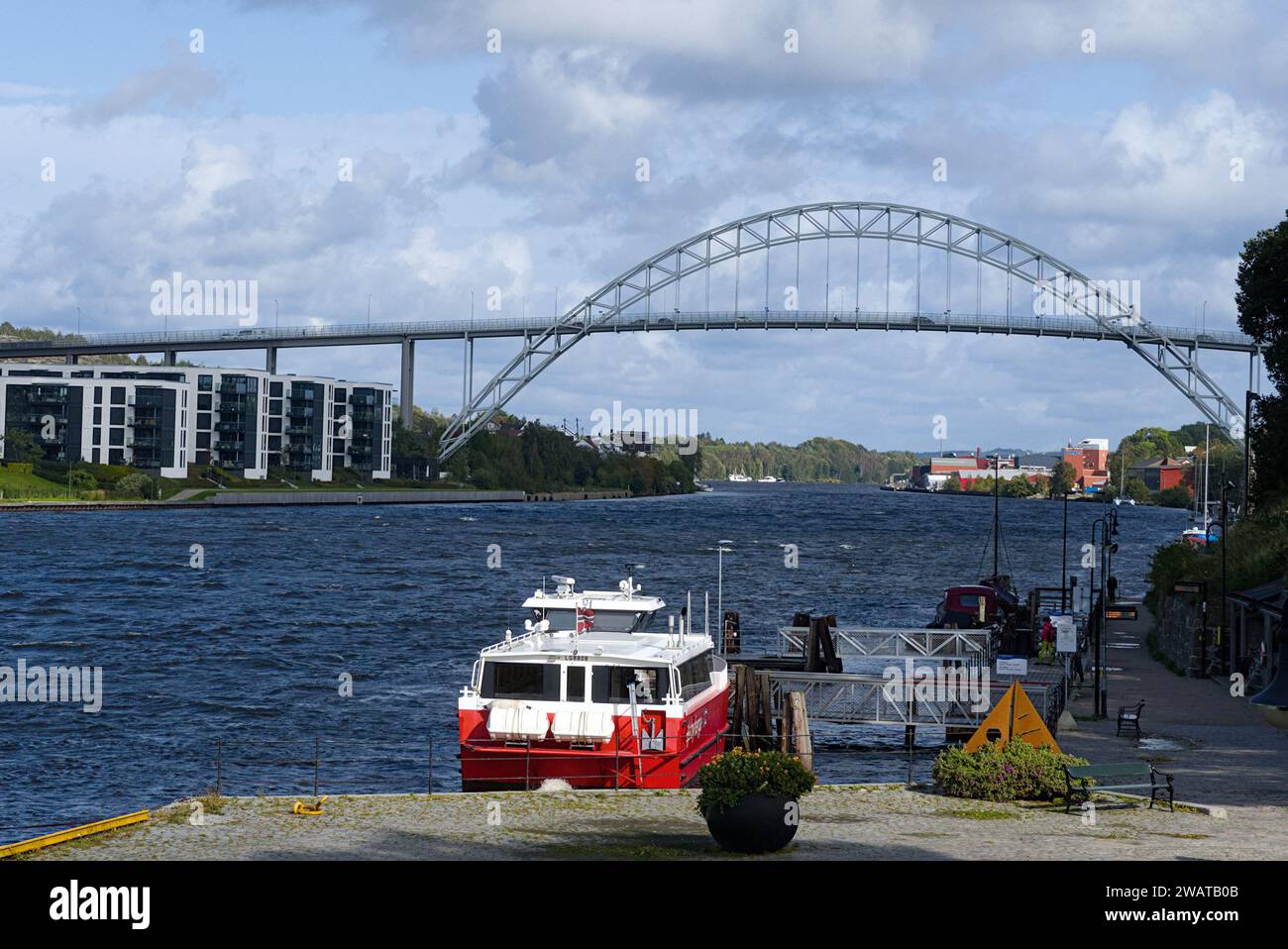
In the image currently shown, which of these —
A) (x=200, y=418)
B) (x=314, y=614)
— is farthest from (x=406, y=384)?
(x=314, y=614)

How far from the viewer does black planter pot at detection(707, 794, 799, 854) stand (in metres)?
17.1

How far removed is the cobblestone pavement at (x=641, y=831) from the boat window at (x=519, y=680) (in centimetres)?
411

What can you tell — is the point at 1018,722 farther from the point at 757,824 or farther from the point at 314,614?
the point at 314,614

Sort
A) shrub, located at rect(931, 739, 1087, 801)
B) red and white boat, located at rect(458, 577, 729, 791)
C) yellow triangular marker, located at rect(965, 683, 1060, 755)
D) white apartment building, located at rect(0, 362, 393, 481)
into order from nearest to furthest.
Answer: shrub, located at rect(931, 739, 1087, 801) < yellow triangular marker, located at rect(965, 683, 1060, 755) < red and white boat, located at rect(458, 577, 729, 791) < white apartment building, located at rect(0, 362, 393, 481)

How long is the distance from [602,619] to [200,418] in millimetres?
146897

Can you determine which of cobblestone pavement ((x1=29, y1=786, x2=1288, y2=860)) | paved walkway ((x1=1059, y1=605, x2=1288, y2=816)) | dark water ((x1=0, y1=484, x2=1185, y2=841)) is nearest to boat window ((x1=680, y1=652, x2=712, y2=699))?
dark water ((x1=0, y1=484, x2=1185, y2=841))

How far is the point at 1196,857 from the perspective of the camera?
55.9ft

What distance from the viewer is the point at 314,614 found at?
203 feet

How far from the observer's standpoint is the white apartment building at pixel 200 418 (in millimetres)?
159000

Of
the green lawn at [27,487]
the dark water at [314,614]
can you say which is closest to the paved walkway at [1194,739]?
the dark water at [314,614]

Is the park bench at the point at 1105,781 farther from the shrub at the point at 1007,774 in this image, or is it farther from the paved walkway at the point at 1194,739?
the paved walkway at the point at 1194,739

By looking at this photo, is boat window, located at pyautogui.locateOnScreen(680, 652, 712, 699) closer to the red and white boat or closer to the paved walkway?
the red and white boat

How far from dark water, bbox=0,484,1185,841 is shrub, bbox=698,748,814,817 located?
8.59 m
